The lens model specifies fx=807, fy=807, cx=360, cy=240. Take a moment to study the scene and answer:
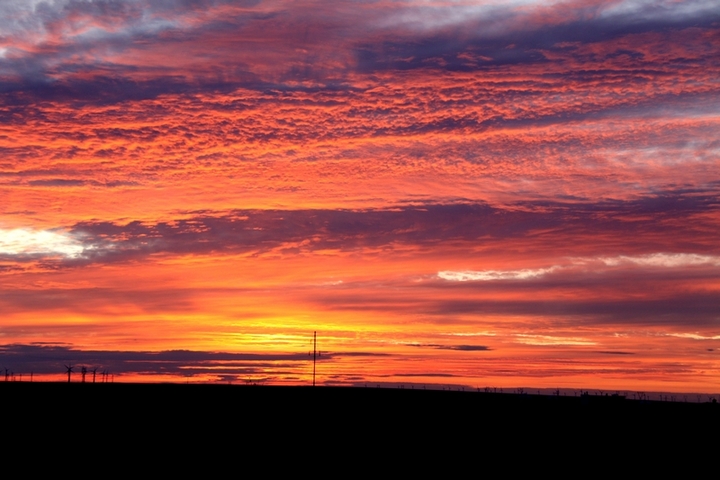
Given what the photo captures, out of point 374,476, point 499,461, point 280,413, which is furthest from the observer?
point 280,413

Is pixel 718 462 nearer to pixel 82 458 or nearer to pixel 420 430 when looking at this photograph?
pixel 420 430

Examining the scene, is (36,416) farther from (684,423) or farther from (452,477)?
(684,423)

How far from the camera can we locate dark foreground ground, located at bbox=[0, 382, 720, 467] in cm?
7106

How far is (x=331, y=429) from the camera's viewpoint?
288 feet

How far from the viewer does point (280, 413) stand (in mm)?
109625

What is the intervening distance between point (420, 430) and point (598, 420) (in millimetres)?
34206

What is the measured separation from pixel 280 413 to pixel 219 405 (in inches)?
817

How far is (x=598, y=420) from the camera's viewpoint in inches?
4385

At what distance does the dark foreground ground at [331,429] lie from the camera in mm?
71062

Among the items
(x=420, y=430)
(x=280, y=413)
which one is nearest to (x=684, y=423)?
(x=420, y=430)

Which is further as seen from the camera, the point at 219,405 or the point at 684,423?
the point at 219,405

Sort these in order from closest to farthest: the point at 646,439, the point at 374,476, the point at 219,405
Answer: the point at 374,476, the point at 646,439, the point at 219,405

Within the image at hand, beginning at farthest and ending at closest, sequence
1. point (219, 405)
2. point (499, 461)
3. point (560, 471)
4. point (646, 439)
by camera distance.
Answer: point (219, 405) → point (646, 439) → point (499, 461) → point (560, 471)

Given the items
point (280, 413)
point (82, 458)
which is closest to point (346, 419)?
point (280, 413)
